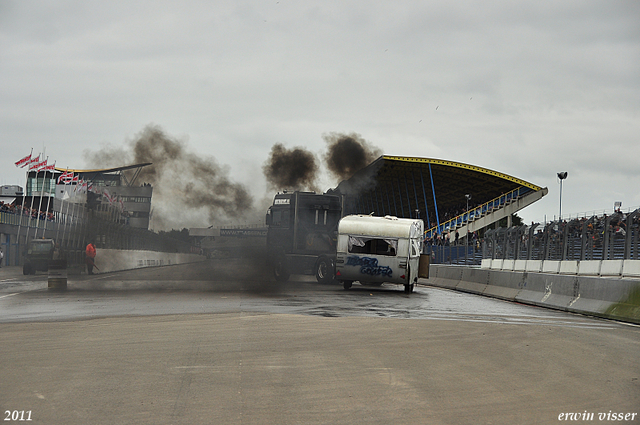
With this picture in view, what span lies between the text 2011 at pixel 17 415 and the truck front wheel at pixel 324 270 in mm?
22049

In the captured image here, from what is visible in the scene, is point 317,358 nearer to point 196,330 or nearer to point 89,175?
point 196,330

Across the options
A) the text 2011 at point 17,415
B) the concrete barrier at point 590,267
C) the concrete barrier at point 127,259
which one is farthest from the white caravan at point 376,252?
the text 2011 at point 17,415

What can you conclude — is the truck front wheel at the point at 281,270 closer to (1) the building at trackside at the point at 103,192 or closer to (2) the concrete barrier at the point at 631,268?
(2) the concrete barrier at the point at 631,268

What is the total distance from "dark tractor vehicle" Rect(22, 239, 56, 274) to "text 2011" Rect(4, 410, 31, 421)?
31.5 metres

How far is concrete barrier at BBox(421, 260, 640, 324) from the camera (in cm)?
1412

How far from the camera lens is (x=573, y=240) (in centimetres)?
2202

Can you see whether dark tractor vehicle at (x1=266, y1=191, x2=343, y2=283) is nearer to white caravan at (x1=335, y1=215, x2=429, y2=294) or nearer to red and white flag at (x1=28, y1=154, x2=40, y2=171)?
white caravan at (x1=335, y1=215, x2=429, y2=294)

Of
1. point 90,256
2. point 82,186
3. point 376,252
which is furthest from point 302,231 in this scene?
point 82,186

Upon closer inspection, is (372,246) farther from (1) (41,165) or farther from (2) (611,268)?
(1) (41,165)

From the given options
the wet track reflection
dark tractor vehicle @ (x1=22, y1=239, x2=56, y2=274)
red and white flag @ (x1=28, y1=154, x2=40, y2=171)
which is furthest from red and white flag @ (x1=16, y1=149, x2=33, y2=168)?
the wet track reflection

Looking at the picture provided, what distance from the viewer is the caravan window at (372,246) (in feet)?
77.3

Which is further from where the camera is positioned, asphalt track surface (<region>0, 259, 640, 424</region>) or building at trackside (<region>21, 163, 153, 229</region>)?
building at trackside (<region>21, 163, 153, 229</region>)

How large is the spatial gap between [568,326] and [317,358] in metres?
6.18

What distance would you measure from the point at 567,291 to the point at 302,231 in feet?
46.4
